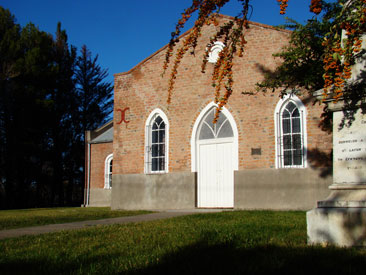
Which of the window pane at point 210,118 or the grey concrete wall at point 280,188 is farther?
the window pane at point 210,118

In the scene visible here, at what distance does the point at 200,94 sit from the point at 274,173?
3.97 metres

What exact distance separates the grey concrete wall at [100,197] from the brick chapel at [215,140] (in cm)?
578

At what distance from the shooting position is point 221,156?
14.7 meters

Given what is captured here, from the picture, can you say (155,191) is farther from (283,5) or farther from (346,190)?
(283,5)

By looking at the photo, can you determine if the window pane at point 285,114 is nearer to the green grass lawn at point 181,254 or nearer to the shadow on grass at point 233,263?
the green grass lawn at point 181,254

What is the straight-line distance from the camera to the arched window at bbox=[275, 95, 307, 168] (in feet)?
42.9

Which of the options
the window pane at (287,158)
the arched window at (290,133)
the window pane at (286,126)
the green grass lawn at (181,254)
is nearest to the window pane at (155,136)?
the arched window at (290,133)

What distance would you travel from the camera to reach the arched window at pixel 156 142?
1562 cm

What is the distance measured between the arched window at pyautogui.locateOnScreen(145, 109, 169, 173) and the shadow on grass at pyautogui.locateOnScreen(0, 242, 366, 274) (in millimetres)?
10827

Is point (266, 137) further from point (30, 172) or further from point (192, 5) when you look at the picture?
point (30, 172)

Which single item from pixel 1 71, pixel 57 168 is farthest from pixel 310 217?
pixel 57 168

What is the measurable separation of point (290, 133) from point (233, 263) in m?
9.81

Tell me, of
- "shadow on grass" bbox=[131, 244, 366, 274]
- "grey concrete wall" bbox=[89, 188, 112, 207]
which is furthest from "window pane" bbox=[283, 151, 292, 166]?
"grey concrete wall" bbox=[89, 188, 112, 207]

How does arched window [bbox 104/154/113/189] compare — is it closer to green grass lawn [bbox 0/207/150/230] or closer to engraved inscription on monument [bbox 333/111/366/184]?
green grass lawn [bbox 0/207/150/230]
